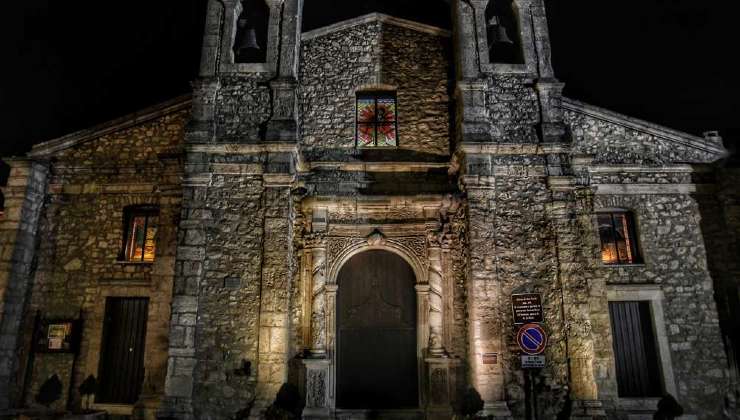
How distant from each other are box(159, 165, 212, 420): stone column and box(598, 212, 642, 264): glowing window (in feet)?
27.6

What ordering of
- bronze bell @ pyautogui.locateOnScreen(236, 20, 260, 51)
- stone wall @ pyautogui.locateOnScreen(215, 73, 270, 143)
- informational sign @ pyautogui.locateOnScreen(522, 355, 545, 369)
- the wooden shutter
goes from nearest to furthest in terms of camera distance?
informational sign @ pyautogui.locateOnScreen(522, 355, 545, 369) < stone wall @ pyautogui.locateOnScreen(215, 73, 270, 143) < the wooden shutter < bronze bell @ pyautogui.locateOnScreen(236, 20, 260, 51)

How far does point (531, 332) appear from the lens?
8.11 metres

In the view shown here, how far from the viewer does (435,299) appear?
9609 millimetres

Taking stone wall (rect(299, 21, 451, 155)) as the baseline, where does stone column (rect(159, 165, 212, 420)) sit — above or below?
below

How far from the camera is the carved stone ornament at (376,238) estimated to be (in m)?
9.98

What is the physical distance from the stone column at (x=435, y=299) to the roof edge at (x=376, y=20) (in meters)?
4.83

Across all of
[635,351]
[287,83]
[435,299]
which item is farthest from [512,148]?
[635,351]

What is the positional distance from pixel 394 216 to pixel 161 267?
16.0ft

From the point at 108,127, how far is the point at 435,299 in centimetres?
838

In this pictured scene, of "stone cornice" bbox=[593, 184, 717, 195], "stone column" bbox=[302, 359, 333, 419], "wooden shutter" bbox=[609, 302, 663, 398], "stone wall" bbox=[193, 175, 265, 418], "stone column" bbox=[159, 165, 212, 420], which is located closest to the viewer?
"stone column" bbox=[159, 165, 212, 420]

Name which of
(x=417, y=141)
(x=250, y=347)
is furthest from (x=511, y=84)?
(x=250, y=347)

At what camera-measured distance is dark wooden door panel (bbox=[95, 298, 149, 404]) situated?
34.2 ft

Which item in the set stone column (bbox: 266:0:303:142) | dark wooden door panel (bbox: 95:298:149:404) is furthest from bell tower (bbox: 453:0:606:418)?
dark wooden door panel (bbox: 95:298:149:404)

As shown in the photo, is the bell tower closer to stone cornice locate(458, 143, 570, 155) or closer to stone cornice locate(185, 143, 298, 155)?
stone cornice locate(458, 143, 570, 155)
